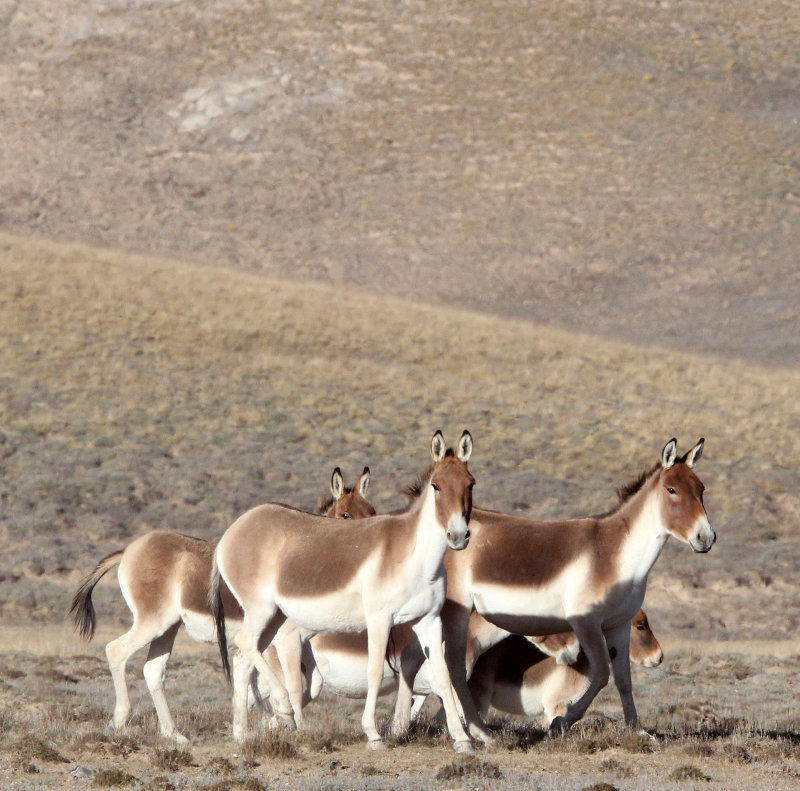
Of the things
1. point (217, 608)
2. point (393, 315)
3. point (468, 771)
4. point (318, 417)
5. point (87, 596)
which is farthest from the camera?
point (393, 315)

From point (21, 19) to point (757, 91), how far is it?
41.4 m

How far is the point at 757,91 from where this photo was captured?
229 feet

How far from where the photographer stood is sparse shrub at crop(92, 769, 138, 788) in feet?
27.7

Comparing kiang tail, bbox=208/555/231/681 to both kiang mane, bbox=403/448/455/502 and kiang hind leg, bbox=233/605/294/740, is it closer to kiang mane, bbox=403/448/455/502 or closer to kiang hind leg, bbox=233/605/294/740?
kiang hind leg, bbox=233/605/294/740

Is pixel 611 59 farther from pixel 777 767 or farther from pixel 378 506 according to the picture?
pixel 777 767

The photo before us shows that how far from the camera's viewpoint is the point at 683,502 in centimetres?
1045

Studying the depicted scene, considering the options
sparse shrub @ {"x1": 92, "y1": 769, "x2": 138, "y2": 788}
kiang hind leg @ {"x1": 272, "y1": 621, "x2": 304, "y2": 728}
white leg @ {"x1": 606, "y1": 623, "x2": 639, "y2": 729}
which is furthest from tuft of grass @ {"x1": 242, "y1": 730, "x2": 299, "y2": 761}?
white leg @ {"x1": 606, "y1": 623, "x2": 639, "y2": 729}

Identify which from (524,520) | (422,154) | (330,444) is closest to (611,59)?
(422,154)

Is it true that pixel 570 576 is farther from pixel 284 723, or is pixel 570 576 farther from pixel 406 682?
pixel 284 723

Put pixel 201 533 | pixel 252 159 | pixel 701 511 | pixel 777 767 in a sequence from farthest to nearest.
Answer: pixel 252 159 < pixel 201 533 < pixel 701 511 < pixel 777 767

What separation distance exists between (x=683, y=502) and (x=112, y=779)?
4.94 meters

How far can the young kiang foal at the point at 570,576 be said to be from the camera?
34.3 ft

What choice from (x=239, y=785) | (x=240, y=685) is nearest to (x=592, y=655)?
(x=240, y=685)

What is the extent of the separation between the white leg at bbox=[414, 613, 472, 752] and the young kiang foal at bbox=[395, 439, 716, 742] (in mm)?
892
